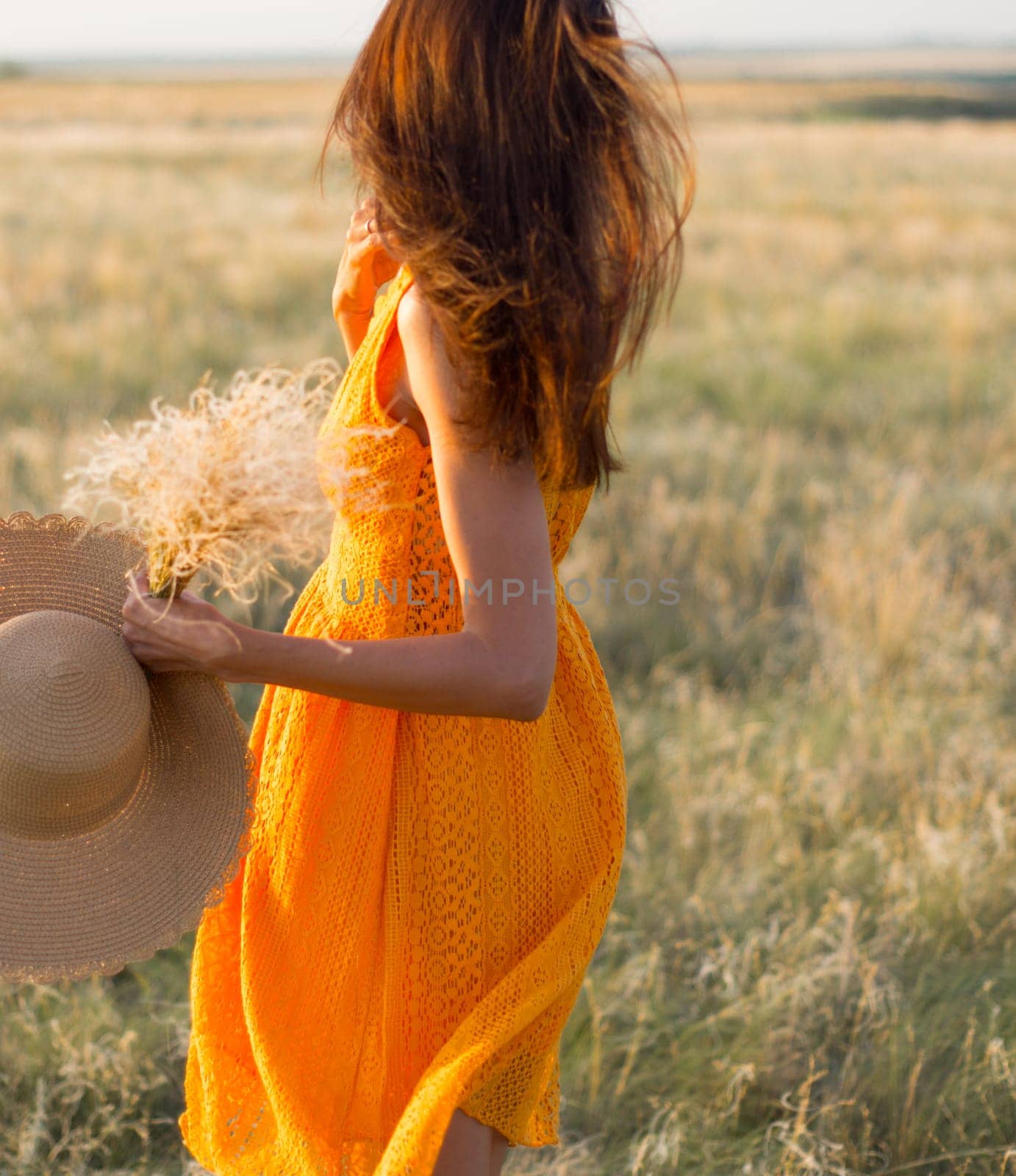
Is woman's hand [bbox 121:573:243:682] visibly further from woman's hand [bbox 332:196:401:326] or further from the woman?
woman's hand [bbox 332:196:401:326]

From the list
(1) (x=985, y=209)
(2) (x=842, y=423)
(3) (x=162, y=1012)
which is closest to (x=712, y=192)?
(1) (x=985, y=209)

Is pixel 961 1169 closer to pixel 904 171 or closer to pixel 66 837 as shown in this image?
pixel 66 837

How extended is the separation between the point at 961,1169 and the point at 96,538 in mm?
2011

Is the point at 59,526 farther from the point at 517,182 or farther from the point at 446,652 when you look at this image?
the point at 517,182

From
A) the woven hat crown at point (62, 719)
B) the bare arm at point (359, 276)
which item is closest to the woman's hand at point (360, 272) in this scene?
the bare arm at point (359, 276)

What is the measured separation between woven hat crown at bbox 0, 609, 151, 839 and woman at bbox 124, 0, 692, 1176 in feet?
0.20

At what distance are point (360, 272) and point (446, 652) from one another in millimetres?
704

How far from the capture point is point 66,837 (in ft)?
5.10

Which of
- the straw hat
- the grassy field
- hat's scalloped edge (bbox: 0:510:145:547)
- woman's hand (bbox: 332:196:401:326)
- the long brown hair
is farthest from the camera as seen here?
the grassy field

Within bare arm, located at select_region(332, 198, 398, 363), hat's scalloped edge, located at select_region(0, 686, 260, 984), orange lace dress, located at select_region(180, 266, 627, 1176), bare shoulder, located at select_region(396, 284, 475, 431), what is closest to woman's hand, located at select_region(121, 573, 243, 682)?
hat's scalloped edge, located at select_region(0, 686, 260, 984)

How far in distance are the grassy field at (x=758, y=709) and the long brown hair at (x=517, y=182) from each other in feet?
1.62

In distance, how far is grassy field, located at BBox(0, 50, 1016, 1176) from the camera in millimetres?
2611

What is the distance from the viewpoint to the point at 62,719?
148 centimetres

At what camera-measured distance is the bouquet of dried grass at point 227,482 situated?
4.83 ft
